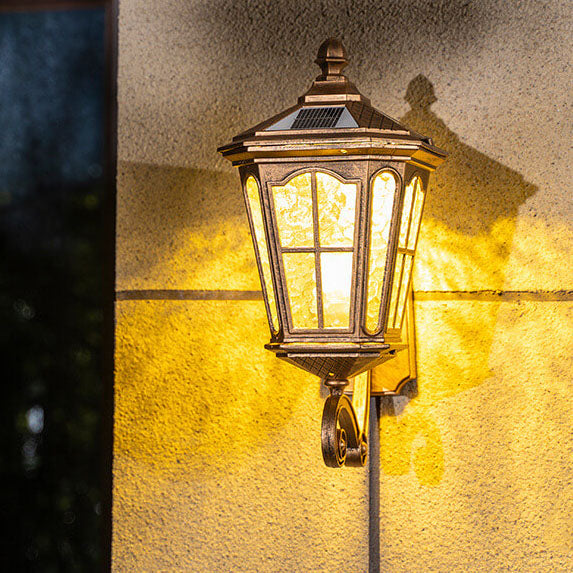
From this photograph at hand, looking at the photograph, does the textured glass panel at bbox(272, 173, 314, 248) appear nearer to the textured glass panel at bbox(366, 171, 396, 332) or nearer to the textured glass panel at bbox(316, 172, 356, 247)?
the textured glass panel at bbox(316, 172, 356, 247)

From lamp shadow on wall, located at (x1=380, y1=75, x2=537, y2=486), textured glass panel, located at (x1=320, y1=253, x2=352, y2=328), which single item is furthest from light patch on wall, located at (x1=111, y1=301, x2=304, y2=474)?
textured glass panel, located at (x1=320, y1=253, x2=352, y2=328)

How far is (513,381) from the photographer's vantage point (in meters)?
2.15

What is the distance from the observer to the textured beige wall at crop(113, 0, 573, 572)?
84.4 inches

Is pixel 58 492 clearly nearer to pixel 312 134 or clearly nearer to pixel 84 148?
pixel 84 148

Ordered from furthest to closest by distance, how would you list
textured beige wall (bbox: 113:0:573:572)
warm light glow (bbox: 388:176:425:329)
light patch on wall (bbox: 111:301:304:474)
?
light patch on wall (bbox: 111:301:304:474) < textured beige wall (bbox: 113:0:573:572) < warm light glow (bbox: 388:176:425:329)

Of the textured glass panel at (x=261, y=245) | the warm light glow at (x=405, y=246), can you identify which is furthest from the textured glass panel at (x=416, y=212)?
the textured glass panel at (x=261, y=245)

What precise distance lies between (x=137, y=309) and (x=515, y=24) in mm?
1331

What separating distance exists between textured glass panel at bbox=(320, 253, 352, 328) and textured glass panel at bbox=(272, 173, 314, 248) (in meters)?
0.06

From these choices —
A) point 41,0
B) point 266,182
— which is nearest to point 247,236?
point 266,182

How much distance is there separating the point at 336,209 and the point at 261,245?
0.21 m

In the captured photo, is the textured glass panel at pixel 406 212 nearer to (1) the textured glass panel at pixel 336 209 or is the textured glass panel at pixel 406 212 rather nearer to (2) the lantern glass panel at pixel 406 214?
(2) the lantern glass panel at pixel 406 214

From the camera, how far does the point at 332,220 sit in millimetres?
1706

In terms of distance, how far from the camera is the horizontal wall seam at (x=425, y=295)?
7.05ft

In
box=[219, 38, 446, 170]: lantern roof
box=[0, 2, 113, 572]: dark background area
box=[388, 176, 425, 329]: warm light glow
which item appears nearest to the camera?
box=[219, 38, 446, 170]: lantern roof
